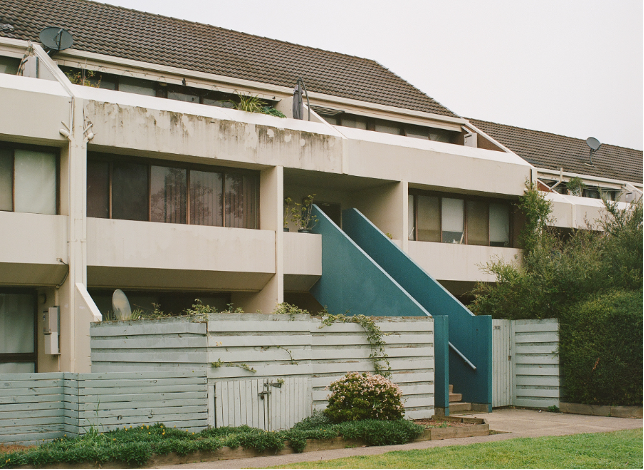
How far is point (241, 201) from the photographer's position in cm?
2031

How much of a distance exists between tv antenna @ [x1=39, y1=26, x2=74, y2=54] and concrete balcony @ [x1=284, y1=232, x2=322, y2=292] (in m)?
7.34

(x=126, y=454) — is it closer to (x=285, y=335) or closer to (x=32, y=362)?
(x=285, y=335)

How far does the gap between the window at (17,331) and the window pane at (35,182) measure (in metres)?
2.19

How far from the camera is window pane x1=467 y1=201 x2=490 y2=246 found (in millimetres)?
25000

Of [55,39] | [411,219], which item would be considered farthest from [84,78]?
[411,219]

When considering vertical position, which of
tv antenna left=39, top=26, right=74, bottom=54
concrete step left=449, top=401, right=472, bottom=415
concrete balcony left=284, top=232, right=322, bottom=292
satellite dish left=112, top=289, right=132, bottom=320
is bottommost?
concrete step left=449, top=401, right=472, bottom=415

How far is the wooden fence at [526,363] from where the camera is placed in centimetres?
1705

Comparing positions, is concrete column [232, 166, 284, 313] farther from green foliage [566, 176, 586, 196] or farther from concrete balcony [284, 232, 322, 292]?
green foliage [566, 176, 586, 196]

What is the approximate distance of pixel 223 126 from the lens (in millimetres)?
19062

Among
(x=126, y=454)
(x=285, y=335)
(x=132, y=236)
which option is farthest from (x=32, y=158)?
(x=126, y=454)

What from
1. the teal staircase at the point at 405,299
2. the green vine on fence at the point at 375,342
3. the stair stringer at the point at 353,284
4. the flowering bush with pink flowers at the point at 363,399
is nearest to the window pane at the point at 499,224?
the teal staircase at the point at 405,299

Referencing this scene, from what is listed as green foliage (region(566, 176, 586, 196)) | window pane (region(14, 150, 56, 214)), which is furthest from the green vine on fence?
green foliage (region(566, 176, 586, 196))

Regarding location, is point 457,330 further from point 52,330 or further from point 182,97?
point 182,97

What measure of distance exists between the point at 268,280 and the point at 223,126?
4.13m
